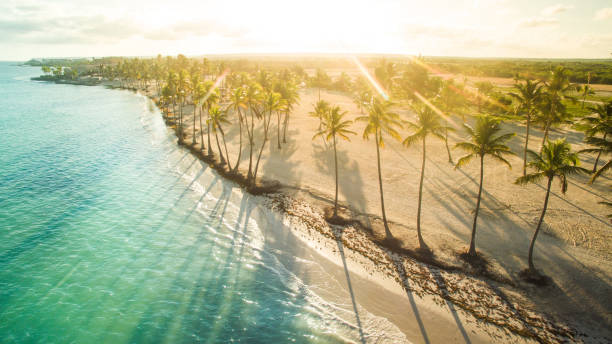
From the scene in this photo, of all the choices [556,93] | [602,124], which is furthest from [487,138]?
[556,93]

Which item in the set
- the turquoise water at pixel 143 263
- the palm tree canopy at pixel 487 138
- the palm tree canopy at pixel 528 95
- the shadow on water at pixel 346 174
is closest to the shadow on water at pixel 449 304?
the turquoise water at pixel 143 263

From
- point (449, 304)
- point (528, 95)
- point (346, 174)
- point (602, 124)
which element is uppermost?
point (528, 95)

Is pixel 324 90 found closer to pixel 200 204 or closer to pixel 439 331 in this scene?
pixel 200 204

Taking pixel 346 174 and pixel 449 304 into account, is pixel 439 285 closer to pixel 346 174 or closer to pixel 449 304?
pixel 449 304

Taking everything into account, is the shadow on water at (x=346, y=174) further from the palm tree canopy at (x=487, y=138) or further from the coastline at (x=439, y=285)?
the palm tree canopy at (x=487, y=138)

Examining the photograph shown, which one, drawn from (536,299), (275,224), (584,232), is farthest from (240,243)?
(584,232)
